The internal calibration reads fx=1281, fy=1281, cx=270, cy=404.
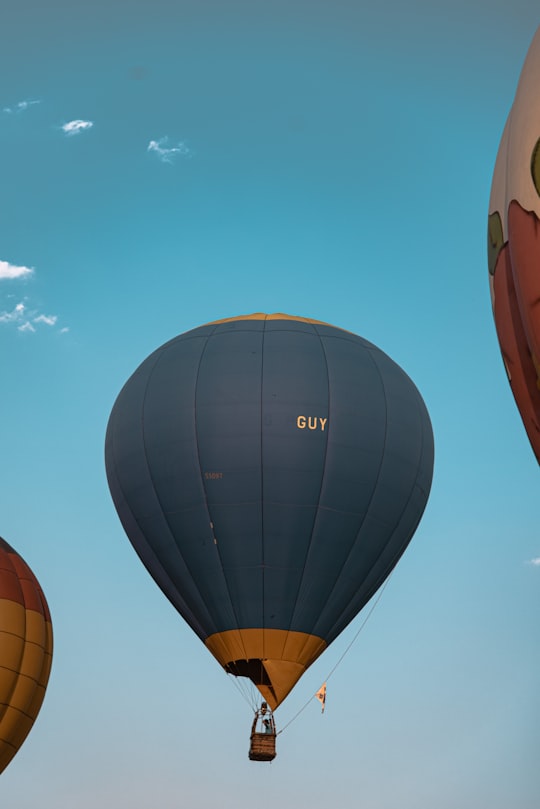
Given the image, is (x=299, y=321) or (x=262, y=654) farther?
(x=299, y=321)

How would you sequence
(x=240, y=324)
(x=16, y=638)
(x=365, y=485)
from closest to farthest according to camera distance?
1. (x=16, y=638)
2. (x=365, y=485)
3. (x=240, y=324)

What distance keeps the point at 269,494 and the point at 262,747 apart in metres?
4.48

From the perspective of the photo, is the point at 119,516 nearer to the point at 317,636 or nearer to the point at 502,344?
the point at 317,636

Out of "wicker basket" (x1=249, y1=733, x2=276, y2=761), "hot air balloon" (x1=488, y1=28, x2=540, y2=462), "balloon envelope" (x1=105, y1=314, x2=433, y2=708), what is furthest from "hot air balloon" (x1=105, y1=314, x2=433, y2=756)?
"hot air balloon" (x1=488, y1=28, x2=540, y2=462)

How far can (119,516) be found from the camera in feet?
81.9

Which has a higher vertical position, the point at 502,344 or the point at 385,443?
the point at 385,443

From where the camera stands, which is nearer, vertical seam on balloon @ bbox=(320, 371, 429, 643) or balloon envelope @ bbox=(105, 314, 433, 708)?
balloon envelope @ bbox=(105, 314, 433, 708)

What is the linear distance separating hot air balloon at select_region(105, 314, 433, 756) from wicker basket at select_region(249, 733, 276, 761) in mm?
569

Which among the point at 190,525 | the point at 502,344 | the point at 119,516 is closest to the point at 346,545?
the point at 190,525

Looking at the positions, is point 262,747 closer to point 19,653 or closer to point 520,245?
point 19,653

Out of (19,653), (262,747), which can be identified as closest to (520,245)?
(19,653)

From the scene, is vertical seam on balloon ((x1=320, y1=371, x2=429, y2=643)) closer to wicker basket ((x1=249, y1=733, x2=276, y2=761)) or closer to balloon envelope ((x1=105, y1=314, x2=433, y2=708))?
balloon envelope ((x1=105, y1=314, x2=433, y2=708))

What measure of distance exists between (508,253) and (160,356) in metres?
17.0

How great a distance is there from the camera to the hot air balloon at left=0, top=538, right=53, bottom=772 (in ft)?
70.8
